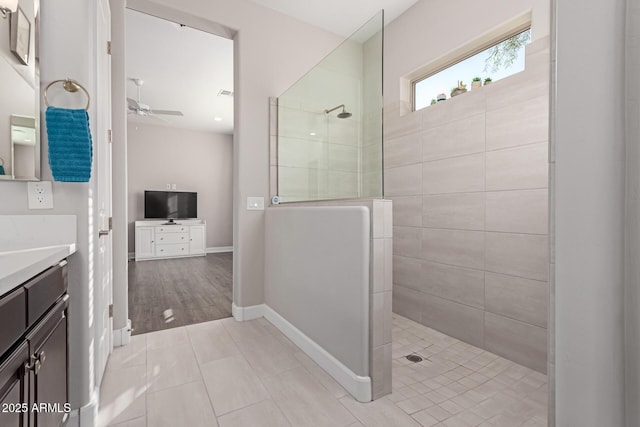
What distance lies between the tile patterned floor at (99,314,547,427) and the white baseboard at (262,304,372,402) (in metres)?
0.04

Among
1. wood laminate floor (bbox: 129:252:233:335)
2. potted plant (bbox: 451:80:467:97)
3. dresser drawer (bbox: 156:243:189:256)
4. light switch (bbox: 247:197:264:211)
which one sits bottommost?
wood laminate floor (bbox: 129:252:233:335)

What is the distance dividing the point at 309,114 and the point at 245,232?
1.19 m

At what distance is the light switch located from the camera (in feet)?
9.00

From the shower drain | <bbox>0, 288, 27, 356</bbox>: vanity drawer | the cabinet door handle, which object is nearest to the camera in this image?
<bbox>0, 288, 27, 356</bbox>: vanity drawer

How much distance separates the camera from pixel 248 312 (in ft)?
8.98

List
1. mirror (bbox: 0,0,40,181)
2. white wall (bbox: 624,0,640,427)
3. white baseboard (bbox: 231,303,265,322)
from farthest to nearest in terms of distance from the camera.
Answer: white baseboard (bbox: 231,303,265,322) < mirror (bbox: 0,0,40,181) < white wall (bbox: 624,0,640,427)

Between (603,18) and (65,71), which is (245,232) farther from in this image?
(603,18)

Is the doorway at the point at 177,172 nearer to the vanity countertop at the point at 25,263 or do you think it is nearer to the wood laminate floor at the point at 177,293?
the wood laminate floor at the point at 177,293

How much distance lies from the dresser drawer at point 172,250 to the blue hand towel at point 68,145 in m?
5.38

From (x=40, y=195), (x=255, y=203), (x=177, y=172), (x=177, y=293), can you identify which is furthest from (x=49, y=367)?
(x=177, y=172)

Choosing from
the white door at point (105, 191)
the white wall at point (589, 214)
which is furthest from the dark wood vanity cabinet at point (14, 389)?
the white wall at point (589, 214)

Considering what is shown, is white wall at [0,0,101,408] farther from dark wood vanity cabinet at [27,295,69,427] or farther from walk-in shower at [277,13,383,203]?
walk-in shower at [277,13,383,203]

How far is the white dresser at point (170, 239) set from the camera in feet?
19.6

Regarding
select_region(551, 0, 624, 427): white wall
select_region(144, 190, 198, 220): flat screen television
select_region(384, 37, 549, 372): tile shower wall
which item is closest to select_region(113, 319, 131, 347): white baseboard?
select_region(384, 37, 549, 372): tile shower wall
